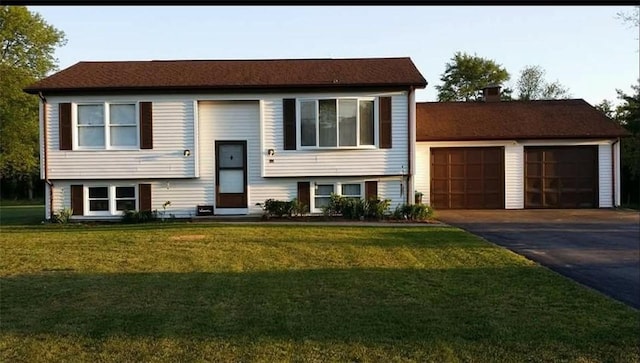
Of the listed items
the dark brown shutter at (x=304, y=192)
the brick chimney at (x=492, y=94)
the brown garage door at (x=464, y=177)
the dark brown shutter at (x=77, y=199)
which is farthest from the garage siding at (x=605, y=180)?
the dark brown shutter at (x=77, y=199)

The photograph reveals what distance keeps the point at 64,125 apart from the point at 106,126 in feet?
4.27

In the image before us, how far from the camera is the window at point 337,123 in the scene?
→ 60.9ft

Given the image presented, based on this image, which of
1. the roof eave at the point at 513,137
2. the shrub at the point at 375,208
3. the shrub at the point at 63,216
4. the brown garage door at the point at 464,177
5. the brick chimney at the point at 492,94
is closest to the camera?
the shrub at the point at 375,208

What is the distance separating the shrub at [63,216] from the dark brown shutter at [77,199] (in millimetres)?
180

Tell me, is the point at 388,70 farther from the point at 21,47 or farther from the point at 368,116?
the point at 21,47

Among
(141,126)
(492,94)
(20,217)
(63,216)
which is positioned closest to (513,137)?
(492,94)

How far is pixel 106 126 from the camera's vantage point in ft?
60.8

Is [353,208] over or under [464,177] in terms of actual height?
under

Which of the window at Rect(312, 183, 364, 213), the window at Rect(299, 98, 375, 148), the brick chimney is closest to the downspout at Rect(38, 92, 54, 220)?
the window at Rect(299, 98, 375, 148)

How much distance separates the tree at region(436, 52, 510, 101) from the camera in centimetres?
5547

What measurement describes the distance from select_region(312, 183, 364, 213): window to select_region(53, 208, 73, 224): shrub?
749 cm

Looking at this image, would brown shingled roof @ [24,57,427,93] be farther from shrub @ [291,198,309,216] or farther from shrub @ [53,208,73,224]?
shrub @ [53,208,73,224]

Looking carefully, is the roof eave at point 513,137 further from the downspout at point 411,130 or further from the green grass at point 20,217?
the green grass at point 20,217

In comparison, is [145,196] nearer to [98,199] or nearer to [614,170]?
[98,199]
